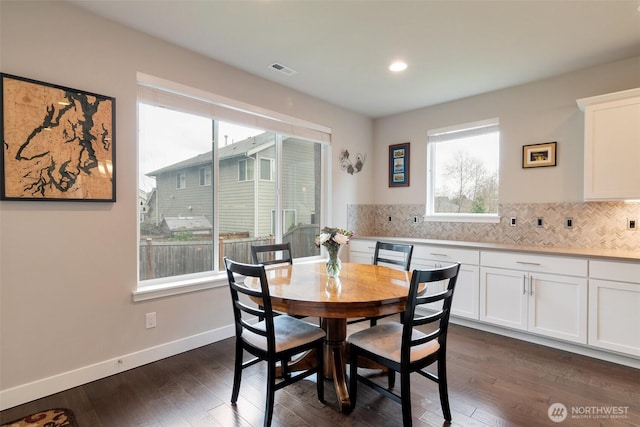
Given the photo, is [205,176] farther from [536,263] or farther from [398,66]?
[536,263]

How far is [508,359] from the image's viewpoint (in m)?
2.72

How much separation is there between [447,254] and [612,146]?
1711 millimetres

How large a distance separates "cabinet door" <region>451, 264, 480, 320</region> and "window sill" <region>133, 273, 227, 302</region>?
2.47 m

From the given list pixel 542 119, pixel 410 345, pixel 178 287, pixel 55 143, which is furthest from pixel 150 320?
pixel 542 119

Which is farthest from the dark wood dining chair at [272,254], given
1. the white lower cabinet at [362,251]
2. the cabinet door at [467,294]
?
the cabinet door at [467,294]

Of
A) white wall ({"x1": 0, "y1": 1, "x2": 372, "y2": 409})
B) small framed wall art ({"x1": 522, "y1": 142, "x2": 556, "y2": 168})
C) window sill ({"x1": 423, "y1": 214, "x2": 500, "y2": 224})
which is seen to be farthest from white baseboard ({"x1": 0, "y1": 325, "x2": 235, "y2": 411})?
small framed wall art ({"x1": 522, "y1": 142, "x2": 556, "y2": 168})

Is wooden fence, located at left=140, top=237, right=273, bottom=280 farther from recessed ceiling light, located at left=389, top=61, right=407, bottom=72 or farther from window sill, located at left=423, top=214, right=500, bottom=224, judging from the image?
window sill, located at left=423, top=214, right=500, bottom=224

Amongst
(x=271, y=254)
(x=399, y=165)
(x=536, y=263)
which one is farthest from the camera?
(x=399, y=165)

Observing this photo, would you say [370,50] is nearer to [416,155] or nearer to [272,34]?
[272,34]

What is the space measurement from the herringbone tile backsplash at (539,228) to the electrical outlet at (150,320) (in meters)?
2.74

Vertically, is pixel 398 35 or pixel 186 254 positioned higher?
pixel 398 35

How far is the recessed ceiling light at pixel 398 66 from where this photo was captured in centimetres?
305

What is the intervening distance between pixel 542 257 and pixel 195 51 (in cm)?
364

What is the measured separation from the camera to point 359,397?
214 centimetres
